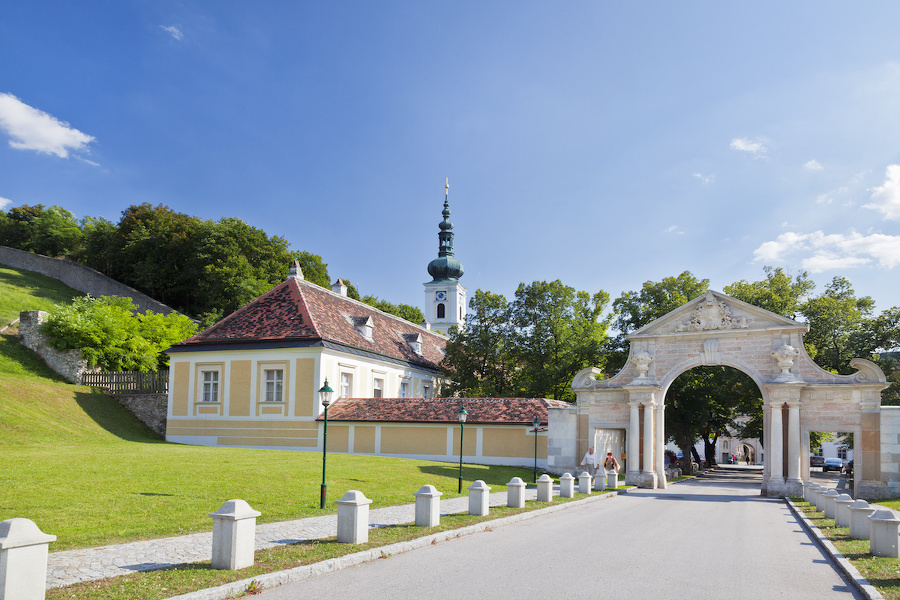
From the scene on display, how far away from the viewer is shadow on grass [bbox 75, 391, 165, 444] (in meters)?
35.2

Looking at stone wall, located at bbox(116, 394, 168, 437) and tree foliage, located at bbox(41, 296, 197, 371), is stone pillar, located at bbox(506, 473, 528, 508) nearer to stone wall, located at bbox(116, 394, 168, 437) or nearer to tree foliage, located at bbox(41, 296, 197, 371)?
stone wall, located at bbox(116, 394, 168, 437)

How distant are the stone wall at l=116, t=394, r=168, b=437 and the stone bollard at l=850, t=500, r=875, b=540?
34.7 meters

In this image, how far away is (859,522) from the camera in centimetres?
1352

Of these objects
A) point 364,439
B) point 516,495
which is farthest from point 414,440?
point 516,495

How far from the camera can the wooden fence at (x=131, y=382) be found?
130 feet

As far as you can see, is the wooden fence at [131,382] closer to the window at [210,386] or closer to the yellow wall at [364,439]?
the window at [210,386]

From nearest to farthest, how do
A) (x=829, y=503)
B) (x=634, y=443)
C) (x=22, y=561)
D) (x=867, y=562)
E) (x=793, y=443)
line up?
(x=22, y=561)
(x=867, y=562)
(x=829, y=503)
(x=793, y=443)
(x=634, y=443)

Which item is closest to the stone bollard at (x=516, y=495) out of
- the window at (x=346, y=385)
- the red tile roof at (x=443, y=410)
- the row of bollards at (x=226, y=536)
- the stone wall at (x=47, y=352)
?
the row of bollards at (x=226, y=536)

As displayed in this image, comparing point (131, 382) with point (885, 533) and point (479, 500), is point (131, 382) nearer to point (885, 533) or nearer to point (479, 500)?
point (479, 500)

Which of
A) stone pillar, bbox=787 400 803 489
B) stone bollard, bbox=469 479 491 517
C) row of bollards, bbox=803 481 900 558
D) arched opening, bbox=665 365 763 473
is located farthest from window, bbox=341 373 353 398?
row of bollards, bbox=803 481 900 558

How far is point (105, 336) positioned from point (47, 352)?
337cm

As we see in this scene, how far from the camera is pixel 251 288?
57.8 m

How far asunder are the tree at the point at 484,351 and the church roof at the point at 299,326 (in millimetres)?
3465

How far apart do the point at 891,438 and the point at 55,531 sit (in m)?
27.1
